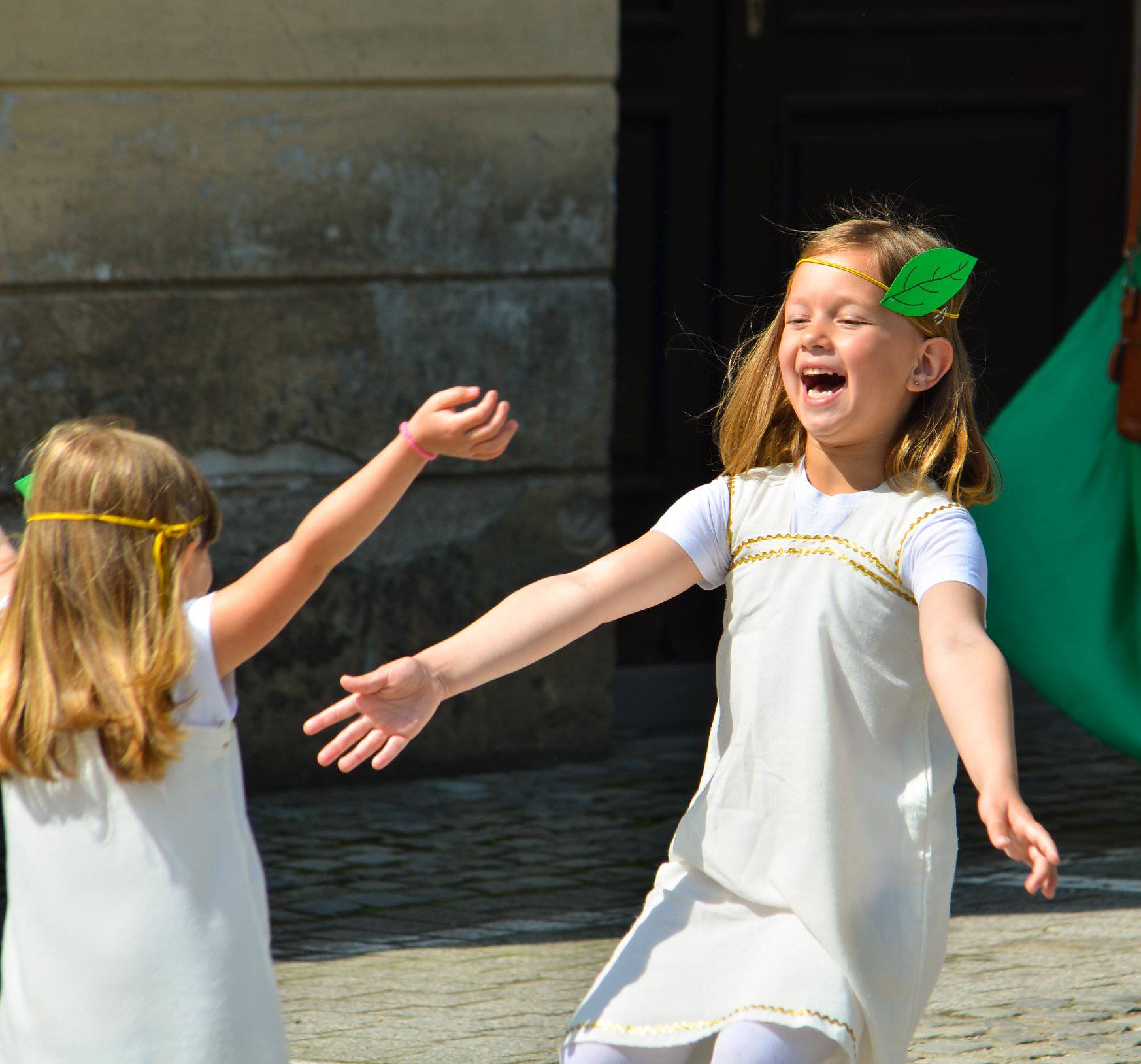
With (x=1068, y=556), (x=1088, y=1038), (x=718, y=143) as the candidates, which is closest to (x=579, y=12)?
(x=718, y=143)

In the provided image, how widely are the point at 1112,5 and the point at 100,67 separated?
3.65m

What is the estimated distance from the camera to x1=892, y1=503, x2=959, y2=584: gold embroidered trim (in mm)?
2586

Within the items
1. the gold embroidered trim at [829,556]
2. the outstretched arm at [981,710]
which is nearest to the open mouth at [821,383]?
the gold embroidered trim at [829,556]

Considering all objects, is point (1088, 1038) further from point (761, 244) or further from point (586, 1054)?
point (761, 244)

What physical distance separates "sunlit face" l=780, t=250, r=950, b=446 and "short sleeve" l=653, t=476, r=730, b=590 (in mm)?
170


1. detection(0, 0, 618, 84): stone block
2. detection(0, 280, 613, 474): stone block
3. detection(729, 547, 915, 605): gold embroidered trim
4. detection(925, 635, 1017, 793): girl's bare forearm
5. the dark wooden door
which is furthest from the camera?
the dark wooden door

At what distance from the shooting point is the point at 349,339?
6.06 meters

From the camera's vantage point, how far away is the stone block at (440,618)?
6059 millimetres

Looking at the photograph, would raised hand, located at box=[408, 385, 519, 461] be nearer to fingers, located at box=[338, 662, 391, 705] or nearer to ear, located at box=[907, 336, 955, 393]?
fingers, located at box=[338, 662, 391, 705]

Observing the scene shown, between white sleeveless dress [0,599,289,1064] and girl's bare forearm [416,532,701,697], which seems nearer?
white sleeveless dress [0,599,289,1064]

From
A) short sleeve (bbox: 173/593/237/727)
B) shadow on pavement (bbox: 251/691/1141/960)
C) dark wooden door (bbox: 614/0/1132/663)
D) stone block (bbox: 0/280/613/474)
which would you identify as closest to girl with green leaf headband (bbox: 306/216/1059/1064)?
short sleeve (bbox: 173/593/237/727)

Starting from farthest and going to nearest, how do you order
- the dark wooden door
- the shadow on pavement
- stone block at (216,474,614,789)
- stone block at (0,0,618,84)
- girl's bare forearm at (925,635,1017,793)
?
the dark wooden door, stone block at (216,474,614,789), stone block at (0,0,618,84), the shadow on pavement, girl's bare forearm at (925,635,1017,793)

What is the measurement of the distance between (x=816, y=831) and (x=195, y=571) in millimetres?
865

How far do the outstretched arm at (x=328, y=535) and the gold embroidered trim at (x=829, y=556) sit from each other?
43cm
